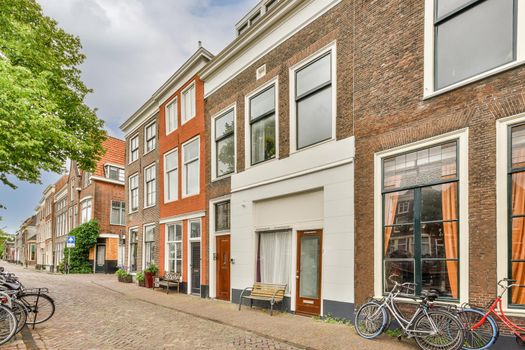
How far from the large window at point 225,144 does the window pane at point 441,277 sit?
7688mm

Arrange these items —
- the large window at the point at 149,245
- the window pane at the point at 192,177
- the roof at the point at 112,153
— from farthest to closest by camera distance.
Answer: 1. the roof at the point at 112,153
2. the large window at the point at 149,245
3. the window pane at the point at 192,177

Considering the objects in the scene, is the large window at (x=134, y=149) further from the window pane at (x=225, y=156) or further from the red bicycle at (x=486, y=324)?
the red bicycle at (x=486, y=324)

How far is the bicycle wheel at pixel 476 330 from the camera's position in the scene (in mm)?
5765

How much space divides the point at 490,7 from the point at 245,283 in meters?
9.59

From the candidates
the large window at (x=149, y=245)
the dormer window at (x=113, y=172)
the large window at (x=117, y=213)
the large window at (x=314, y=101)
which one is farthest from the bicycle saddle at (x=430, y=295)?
the dormer window at (x=113, y=172)

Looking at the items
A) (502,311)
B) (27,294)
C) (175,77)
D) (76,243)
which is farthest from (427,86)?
(76,243)

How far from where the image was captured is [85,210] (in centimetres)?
3167

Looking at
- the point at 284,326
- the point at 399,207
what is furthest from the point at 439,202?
the point at 284,326

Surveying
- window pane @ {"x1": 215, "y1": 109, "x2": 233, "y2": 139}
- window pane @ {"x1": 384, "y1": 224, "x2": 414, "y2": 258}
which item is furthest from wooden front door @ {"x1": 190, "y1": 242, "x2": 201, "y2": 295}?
window pane @ {"x1": 384, "y1": 224, "x2": 414, "y2": 258}

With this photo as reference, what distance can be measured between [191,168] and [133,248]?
8.26m

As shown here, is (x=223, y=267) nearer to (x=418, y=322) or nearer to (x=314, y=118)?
(x=314, y=118)

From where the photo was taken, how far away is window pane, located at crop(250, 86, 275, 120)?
38.0ft

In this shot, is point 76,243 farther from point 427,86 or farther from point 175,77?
point 427,86

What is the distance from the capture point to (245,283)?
12.0 m
